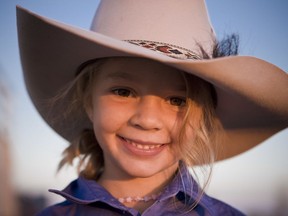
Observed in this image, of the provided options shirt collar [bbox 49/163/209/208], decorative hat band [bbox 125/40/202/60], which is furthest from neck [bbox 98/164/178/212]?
decorative hat band [bbox 125/40/202/60]

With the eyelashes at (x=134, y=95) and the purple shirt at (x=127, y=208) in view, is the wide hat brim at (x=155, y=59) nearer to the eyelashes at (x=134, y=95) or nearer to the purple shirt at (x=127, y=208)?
the eyelashes at (x=134, y=95)

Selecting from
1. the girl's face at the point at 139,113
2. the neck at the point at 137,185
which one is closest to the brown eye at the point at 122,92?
the girl's face at the point at 139,113

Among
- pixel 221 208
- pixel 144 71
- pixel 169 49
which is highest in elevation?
pixel 169 49

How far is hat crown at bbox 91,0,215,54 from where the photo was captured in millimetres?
1528

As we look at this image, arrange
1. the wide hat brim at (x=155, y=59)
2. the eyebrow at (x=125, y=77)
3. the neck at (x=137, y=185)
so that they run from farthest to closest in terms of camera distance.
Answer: the neck at (x=137, y=185) → the eyebrow at (x=125, y=77) → the wide hat brim at (x=155, y=59)

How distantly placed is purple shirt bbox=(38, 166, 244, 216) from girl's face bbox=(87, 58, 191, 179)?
13 cm

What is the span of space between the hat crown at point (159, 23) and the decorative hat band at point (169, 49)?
28 millimetres

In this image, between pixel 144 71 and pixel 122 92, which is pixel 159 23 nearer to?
pixel 144 71

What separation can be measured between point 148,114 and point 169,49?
0.30m

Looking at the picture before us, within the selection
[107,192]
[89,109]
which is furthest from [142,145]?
[89,109]

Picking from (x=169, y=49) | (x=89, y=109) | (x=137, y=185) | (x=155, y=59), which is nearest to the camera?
(x=155, y=59)

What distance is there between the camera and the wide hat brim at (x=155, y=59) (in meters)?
1.26

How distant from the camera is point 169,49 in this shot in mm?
1465

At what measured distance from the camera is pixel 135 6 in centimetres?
159
